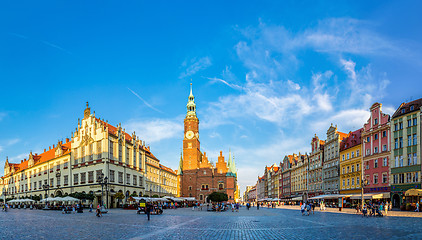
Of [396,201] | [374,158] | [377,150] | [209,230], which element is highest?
[377,150]

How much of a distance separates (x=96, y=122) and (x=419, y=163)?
53698mm

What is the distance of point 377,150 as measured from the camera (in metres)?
58.2

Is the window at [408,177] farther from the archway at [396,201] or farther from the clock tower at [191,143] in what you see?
the clock tower at [191,143]

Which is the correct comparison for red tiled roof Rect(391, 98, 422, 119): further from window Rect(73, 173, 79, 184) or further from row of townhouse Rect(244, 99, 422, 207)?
window Rect(73, 173, 79, 184)

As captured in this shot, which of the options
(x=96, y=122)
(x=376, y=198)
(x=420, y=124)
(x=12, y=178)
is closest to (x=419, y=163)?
(x=420, y=124)

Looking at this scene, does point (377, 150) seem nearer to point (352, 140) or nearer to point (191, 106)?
point (352, 140)

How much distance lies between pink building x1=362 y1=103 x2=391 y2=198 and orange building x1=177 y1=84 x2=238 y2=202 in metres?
52.9

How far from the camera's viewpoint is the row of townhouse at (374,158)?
49969 mm

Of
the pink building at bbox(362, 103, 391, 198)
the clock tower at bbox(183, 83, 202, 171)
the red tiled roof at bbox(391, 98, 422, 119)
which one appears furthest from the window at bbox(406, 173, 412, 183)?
the clock tower at bbox(183, 83, 202, 171)

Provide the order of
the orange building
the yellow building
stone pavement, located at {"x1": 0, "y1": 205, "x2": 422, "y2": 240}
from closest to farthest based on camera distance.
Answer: stone pavement, located at {"x1": 0, "y1": 205, "x2": 422, "y2": 240} → the yellow building → the orange building

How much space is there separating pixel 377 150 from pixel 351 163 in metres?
8.85

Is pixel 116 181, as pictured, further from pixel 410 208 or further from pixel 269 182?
pixel 269 182

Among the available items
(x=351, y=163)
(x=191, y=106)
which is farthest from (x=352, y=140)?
(x=191, y=106)

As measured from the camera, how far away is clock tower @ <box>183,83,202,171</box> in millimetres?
109188
